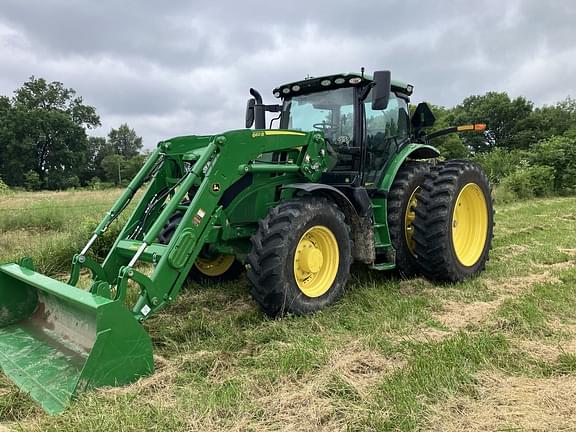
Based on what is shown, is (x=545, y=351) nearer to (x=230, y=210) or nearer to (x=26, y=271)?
(x=230, y=210)

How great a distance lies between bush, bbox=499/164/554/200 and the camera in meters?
17.5

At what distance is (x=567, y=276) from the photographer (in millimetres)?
5453

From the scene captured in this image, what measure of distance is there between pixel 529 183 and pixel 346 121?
1505 centimetres

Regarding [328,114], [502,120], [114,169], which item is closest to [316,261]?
[328,114]

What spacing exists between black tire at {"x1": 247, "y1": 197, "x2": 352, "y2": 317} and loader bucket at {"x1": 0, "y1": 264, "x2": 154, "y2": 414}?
1.17 m

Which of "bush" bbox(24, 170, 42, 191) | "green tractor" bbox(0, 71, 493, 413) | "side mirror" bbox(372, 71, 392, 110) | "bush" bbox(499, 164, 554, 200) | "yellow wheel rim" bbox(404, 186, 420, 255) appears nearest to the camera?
"green tractor" bbox(0, 71, 493, 413)

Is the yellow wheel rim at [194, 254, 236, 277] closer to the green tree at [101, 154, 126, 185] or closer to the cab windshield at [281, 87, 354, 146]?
the cab windshield at [281, 87, 354, 146]

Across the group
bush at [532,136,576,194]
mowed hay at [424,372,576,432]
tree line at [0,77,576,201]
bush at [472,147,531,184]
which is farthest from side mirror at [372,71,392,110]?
tree line at [0,77,576,201]

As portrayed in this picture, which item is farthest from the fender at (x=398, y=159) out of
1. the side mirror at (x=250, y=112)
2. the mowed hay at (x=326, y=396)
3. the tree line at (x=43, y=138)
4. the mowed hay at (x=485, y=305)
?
the tree line at (x=43, y=138)

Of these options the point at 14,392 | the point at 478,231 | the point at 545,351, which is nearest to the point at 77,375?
the point at 14,392

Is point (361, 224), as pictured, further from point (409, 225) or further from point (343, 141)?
point (343, 141)

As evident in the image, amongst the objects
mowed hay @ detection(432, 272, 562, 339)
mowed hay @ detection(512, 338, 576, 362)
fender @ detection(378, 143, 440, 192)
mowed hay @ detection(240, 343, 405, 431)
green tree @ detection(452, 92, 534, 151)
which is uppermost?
green tree @ detection(452, 92, 534, 151)

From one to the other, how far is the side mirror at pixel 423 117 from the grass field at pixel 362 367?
7.63 ft

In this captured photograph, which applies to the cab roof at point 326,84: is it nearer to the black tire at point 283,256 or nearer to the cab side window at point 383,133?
the cab side window at point 383,133
